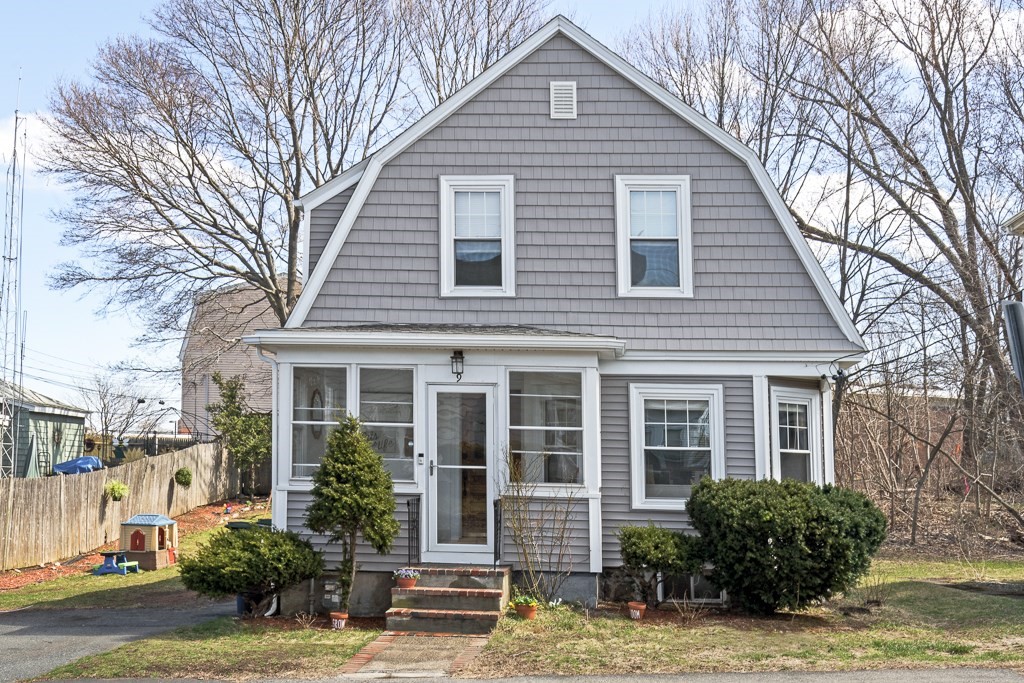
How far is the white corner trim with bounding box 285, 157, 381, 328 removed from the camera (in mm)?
11984

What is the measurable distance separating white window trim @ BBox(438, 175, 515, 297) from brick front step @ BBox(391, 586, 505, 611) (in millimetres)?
3680

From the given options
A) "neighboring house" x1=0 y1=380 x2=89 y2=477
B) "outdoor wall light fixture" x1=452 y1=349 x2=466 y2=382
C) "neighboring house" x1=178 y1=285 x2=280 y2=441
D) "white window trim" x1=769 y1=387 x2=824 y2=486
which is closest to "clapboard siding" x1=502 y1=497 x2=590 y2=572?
"outdoor wall light fixture" x1=452 y1=349 x2=466 y2=382

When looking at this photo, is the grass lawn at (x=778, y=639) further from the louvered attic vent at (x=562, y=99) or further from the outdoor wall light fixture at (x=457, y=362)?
the louvered attic vent at (x=562, y=99)

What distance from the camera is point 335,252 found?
12.1 m

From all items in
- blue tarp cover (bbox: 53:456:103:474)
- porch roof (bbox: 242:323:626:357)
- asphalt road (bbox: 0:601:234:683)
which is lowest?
asphalt road (bbox: 0:601:234:683)

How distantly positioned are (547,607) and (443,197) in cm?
506

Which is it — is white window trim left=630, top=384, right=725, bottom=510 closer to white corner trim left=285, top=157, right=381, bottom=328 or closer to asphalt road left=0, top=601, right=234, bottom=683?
white corner trim left=285, top=157, right=381, bottom=328

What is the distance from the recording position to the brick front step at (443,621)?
9789 millimetres

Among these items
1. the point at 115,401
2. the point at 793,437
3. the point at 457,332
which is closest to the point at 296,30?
the point at 457,332

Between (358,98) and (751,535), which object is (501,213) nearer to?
(751,535)

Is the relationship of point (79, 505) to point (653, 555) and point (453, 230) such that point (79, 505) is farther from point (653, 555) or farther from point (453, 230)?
point (653, 555)

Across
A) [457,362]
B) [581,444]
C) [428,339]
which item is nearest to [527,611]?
[581,444]

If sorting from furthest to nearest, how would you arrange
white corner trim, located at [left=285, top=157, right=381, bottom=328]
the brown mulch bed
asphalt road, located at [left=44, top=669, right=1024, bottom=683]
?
the brown mulch bed < white corner trim, located at [left=285, top=157, right=381, bottom=328] < asphalt road, located at [left=44, top=669, right=1024, bottom=683]

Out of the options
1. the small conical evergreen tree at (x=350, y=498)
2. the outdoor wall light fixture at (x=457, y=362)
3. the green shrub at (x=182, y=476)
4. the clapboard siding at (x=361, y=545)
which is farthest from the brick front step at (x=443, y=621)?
the green shrub at (x=182, y=476)
